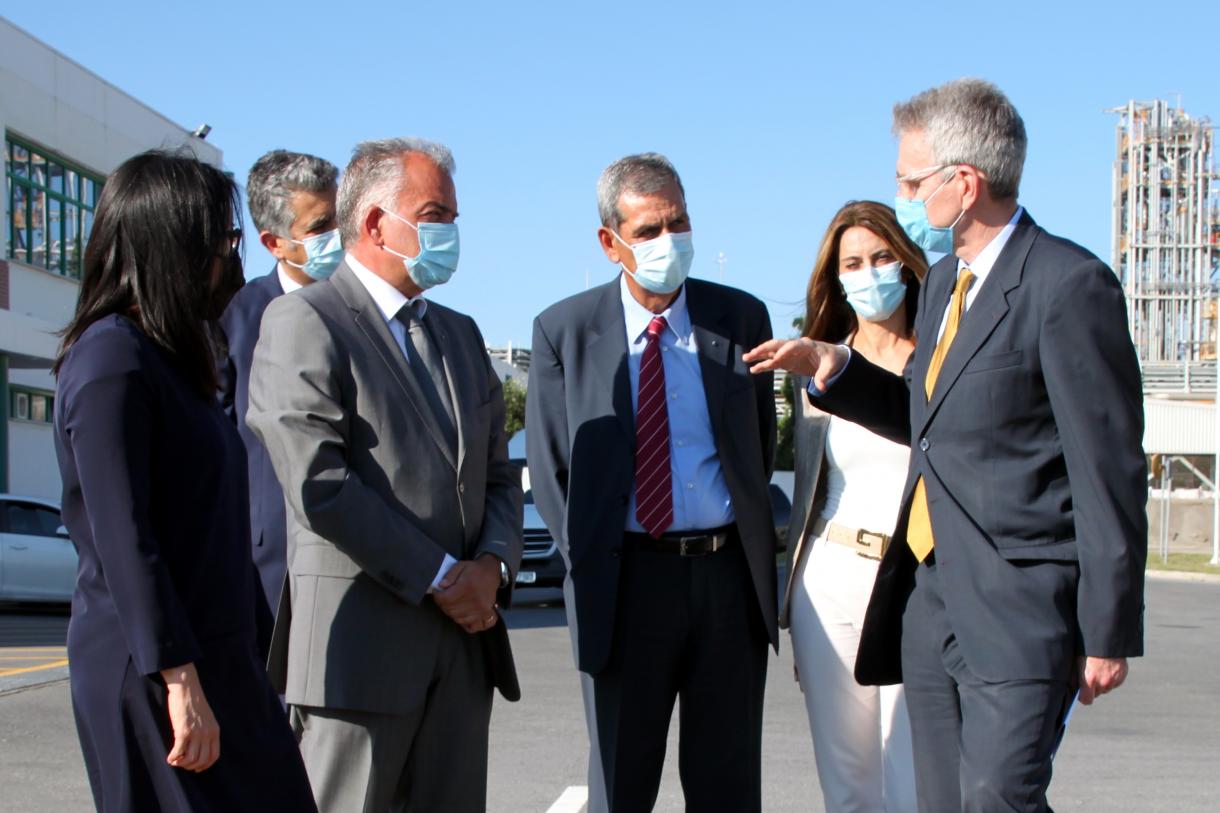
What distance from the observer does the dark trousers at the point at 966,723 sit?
3.40m

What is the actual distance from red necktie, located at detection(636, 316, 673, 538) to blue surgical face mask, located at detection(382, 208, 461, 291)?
2.64 feet

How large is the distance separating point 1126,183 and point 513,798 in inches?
4191

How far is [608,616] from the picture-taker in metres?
4.42

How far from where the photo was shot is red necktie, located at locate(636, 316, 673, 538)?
14.7ft

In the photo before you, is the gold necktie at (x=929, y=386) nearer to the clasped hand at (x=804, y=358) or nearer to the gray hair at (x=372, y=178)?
the clasped hand at (x=804, y=358)

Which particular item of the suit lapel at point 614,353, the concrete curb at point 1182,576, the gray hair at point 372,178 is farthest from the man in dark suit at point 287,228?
the concrete curb at point 1182,576

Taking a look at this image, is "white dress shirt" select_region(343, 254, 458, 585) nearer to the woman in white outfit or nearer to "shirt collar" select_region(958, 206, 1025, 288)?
the woman in white outfit

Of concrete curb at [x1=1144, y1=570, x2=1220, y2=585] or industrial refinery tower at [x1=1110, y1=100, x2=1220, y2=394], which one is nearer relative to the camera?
concrete curb at [x1=1144, y1=570, x2=1220, y2=585]

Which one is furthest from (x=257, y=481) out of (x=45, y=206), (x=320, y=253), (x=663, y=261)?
(x=45, y=206)

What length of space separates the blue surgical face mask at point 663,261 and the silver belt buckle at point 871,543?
1.04 meters

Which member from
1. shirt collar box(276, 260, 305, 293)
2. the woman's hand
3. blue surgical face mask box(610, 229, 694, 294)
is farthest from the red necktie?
the woman's hand

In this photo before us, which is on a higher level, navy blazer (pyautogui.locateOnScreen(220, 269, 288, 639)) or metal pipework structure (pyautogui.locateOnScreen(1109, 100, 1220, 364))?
metal pipework structure (pyautogui.locateOnScreen(1109, 100, 1220, 364))

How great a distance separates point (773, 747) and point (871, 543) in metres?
3.85

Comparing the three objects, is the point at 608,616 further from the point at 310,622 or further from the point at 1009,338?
the point at 1009,338
